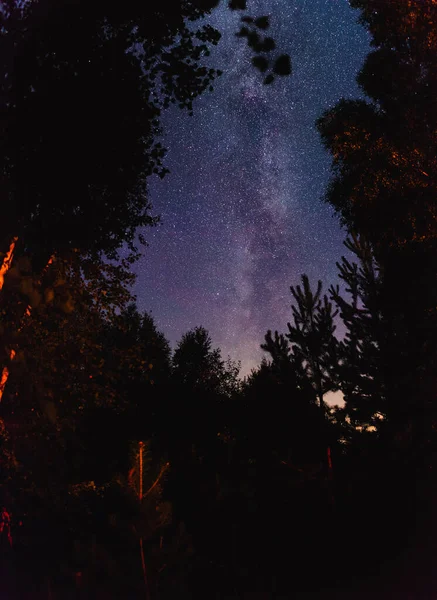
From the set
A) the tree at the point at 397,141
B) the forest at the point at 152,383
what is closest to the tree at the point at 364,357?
the forest at the point at 152,383

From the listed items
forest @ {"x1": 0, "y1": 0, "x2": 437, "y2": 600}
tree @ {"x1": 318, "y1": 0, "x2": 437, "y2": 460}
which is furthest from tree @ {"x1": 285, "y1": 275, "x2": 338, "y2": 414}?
tree @ {"x1": 318, "y1": 0, "x2": 437, "y2": 460}

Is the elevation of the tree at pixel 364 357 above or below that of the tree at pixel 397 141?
below

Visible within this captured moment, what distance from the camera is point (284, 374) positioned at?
923cm

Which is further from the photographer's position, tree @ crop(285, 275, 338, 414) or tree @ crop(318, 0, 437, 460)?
tree @ crop(318, 0, 437, 460)

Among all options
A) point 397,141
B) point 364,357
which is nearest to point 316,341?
point 364,357

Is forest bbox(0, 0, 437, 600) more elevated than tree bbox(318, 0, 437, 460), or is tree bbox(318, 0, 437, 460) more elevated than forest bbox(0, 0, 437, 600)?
tree bbox(318, 0, 437, 460)

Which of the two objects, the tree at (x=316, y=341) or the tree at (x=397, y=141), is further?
the tree at (x=397, y=141)

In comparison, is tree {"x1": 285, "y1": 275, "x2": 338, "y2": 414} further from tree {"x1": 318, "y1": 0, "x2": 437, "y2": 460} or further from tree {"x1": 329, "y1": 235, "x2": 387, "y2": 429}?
tree {"x1": 318, "y1": 0, "x2": 437, "y2": 460}

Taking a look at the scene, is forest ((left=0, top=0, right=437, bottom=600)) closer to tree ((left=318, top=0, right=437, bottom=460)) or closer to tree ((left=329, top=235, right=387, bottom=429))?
tree ((left=329, top=235, right=387, bottom=429))

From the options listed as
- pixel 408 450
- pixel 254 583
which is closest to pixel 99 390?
pixel 254 583

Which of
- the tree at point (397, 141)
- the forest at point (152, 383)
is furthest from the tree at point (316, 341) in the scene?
the tree at point (397, 141)

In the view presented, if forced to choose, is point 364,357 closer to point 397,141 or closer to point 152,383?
point 152,383

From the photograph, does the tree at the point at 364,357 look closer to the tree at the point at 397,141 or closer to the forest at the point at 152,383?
the forest at the point at 152,383

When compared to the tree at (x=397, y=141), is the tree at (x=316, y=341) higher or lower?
lower
